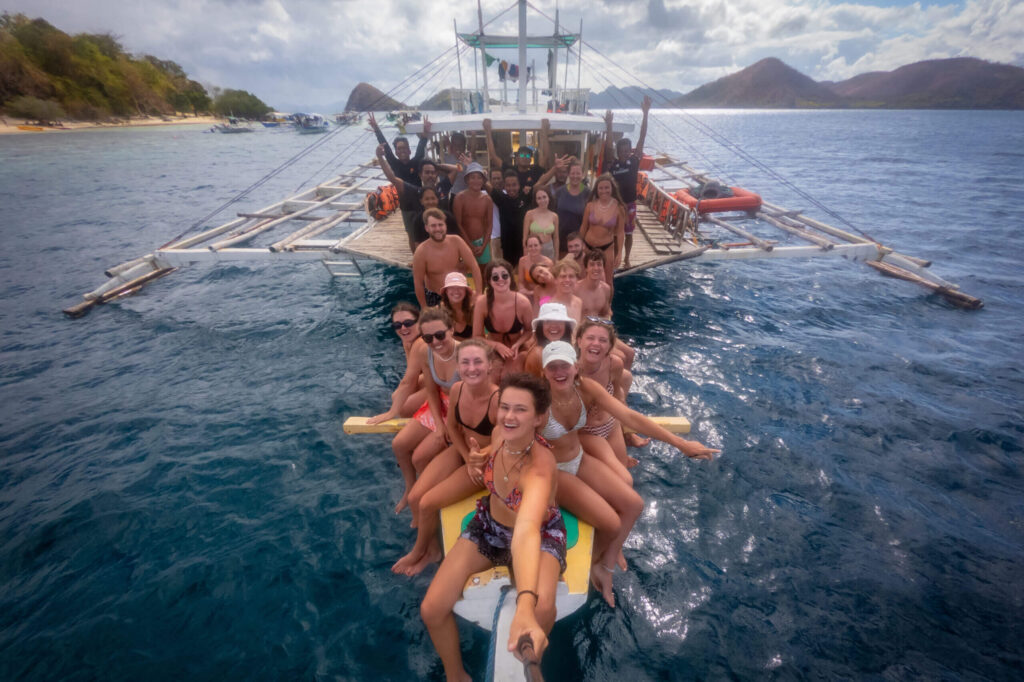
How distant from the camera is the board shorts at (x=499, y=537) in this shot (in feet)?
10.7

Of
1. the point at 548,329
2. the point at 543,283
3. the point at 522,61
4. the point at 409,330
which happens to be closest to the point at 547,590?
the point at 548,329

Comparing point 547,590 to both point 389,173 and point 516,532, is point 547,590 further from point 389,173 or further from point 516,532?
point 389,173

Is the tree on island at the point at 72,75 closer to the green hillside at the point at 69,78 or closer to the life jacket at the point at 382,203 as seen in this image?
the green hillside at the point at 69,78

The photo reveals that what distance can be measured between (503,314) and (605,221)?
3490 millimetres

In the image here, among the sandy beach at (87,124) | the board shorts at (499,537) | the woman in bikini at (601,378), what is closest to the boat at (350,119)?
the woman in bikini at (601,378)

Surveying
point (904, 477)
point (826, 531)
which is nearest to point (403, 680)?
point (826, 531)

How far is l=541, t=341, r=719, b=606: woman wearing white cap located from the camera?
11.9ft

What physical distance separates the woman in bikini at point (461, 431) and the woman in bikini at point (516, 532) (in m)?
0.45

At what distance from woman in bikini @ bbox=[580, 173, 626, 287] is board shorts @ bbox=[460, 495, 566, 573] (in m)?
5.02

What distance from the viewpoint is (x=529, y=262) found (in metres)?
6.39

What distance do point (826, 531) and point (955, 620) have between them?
120 cm

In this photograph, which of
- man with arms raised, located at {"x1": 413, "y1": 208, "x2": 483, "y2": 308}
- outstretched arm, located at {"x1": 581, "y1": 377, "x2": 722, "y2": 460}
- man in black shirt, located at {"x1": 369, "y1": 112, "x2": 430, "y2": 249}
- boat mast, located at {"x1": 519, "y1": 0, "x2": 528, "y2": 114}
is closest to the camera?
outstretched arm, located at {"x1": 581, "y1": 377, "x2": 722, "y2": 460}

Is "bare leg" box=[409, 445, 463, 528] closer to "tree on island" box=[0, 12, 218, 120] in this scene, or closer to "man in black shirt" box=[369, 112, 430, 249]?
"man in black shirt" box=[369, 112, 430, 249]

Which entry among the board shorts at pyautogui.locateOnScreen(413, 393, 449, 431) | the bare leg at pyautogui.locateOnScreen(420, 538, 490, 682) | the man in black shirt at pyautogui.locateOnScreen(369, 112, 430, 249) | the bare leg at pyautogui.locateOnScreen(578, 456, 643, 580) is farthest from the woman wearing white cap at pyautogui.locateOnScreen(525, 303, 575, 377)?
the man in black shirt at pyautogui.locateOnScreen(369, 112, 430, 249)
